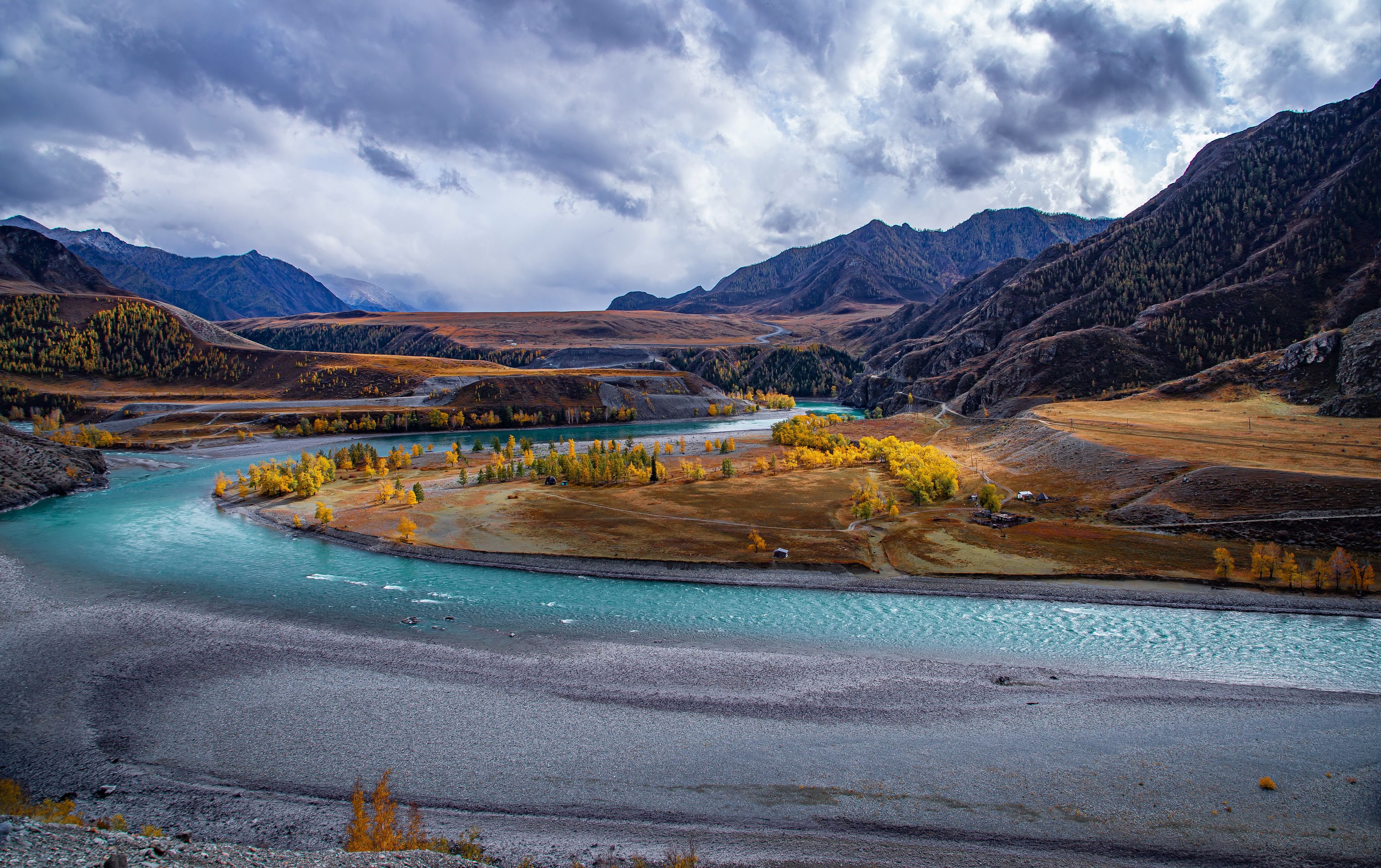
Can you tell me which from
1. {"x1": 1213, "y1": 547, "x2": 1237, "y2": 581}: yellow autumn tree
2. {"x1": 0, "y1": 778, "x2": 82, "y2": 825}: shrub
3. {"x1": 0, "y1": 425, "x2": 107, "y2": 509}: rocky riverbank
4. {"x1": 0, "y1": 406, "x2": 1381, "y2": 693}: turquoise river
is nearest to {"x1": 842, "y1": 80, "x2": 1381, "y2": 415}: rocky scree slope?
{"x1": 1213, "y1": 547, "x2": 1237, "y2": 581}: yellow autumn tree

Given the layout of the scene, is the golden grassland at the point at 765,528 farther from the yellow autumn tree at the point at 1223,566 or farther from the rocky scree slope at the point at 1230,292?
the rocky scree slope at the point at 1230,292

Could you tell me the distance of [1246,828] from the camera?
74.1 ft

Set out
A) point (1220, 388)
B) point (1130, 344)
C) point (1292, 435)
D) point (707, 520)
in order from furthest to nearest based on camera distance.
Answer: point (1130, 344) → point (1220, 388) → point (1292, 435) → point (707, 520)

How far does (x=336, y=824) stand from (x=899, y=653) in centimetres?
3032

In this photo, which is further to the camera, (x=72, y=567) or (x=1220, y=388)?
(x=1220, y=388)

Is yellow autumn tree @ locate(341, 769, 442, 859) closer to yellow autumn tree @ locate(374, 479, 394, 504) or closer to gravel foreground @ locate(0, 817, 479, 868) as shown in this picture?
gravel foreground @ locate(0, 817, 479, 868)

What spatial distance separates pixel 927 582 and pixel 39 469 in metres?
110

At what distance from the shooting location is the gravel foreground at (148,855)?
1553cm

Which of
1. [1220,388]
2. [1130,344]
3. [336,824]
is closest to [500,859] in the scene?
[336,824]

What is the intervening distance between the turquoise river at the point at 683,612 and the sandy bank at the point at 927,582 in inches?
33.9

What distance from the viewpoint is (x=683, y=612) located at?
45.8 m

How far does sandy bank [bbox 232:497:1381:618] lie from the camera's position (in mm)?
43219

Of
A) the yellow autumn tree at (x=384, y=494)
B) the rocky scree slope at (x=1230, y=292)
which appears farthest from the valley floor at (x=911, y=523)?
the rocky scree slope at (x=1230, y=292)

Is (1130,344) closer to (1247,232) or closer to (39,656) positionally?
(1247,232)
